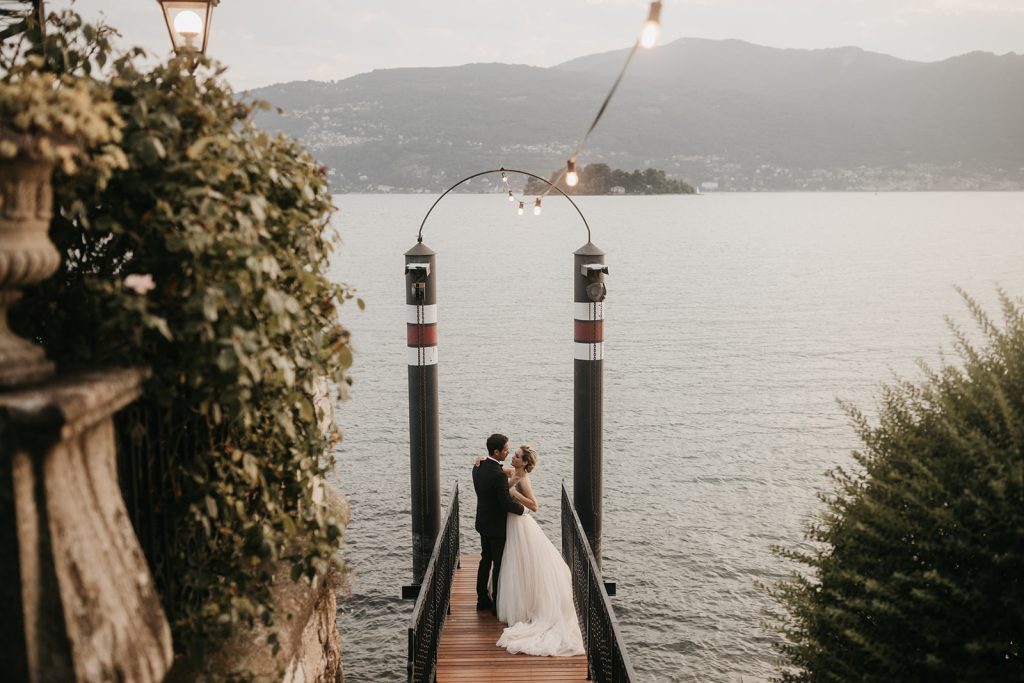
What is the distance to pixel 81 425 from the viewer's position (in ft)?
9.63

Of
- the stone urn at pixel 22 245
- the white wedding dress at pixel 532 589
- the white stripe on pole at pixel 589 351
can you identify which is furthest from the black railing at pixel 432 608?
the stone urn at pixel 22 245

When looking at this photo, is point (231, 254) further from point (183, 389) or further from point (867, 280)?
point (867, 280)

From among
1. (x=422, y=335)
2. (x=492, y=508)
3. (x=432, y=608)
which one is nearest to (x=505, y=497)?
(x=492, y=508)

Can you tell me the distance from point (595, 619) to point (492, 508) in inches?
64.0

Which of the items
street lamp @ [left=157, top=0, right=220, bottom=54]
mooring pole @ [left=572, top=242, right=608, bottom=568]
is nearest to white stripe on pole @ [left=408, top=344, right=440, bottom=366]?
mooring pole @ [left=572, top=242, right=608, bottom=568]

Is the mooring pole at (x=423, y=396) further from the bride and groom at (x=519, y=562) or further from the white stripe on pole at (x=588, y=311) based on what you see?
the bride and groom at (x=519, y=562)

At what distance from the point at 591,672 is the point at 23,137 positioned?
642cm

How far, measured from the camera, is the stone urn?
2.90 meters

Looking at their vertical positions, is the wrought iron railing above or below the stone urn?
below

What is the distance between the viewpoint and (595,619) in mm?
7430

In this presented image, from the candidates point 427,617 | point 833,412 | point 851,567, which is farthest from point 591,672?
point 833,412

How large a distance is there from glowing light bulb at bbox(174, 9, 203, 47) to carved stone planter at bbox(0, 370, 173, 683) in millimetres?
3575

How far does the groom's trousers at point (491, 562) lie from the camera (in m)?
8.79

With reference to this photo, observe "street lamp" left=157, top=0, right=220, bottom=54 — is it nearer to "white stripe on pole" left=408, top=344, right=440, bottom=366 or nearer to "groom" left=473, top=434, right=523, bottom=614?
"groom" left=473, top=434, right=523, bottom=614
